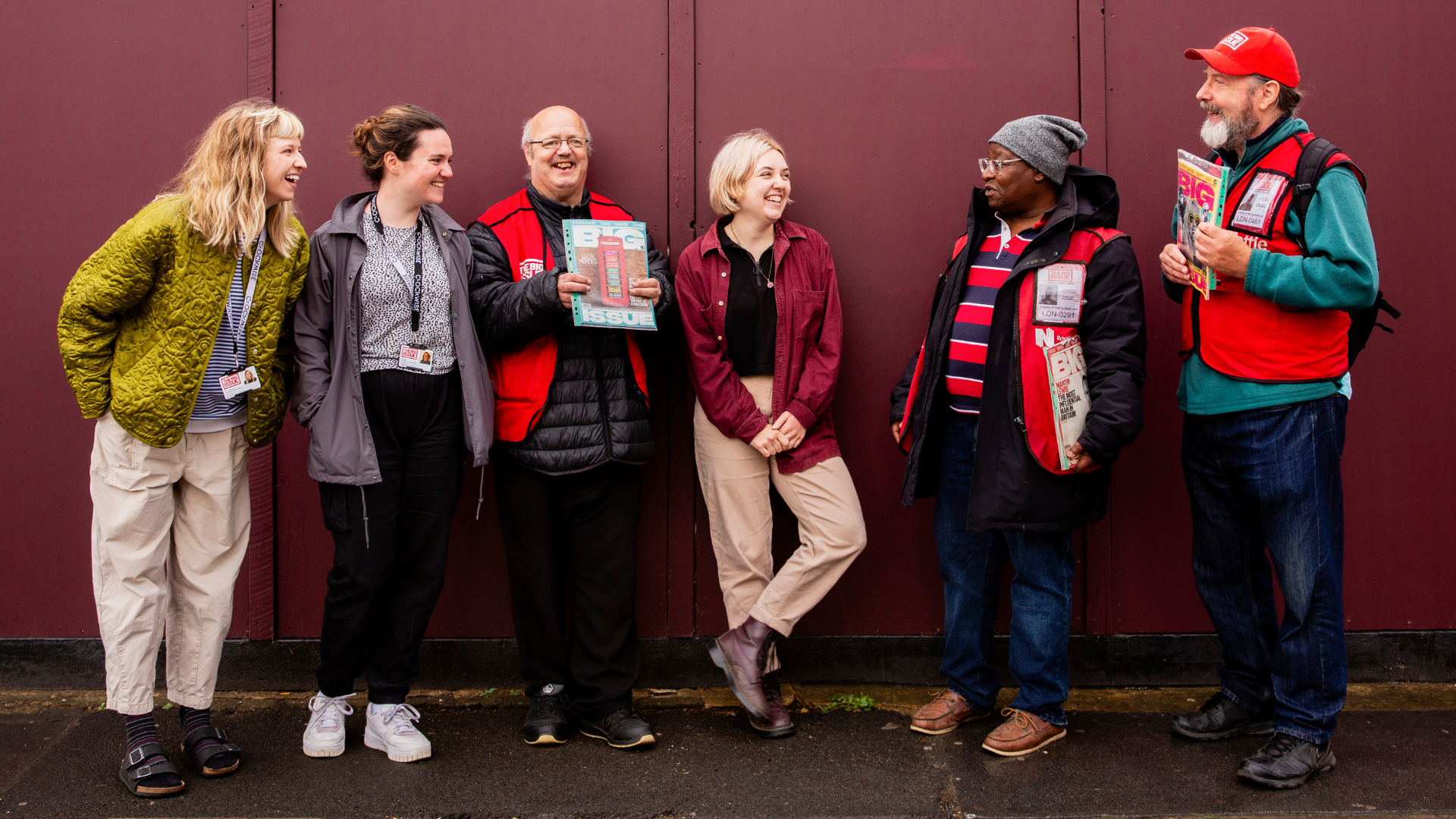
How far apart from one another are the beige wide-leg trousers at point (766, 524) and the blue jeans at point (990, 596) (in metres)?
0.37

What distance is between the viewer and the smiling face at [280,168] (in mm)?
3182

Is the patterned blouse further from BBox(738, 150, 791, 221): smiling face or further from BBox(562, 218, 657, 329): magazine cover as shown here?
BBox(738, 150, 791, 221): smiling face

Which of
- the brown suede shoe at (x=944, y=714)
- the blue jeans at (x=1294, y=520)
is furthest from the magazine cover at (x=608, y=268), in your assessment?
the blue jeans at (x=1294, y=520)

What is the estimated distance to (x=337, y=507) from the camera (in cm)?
332

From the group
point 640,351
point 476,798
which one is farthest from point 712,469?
point 476,798

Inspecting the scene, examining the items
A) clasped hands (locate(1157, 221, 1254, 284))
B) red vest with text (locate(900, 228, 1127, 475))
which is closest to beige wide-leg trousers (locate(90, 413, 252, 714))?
red vest with text (locate(900, 228, 1127, 475))

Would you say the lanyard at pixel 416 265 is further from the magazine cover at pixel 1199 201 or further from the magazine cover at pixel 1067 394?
the magazine cover at pixel 1199 201

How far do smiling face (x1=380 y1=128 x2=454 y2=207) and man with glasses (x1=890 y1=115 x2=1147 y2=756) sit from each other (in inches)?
71.2

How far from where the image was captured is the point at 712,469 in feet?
12.1

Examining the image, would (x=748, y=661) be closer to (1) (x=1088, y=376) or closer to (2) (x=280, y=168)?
(1) (x=1088, y=376)

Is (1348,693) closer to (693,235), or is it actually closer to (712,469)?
(712,469)

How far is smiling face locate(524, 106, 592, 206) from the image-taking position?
3537 mm

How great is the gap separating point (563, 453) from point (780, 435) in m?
0.76

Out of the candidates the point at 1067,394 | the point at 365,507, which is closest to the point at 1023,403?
the point at 1067,394
